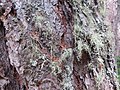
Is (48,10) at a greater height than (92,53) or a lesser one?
greater

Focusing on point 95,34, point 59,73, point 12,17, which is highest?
point 12,17

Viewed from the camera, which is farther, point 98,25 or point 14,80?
point 98,25

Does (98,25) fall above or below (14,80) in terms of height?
above

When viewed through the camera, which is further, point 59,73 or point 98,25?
point 98,25

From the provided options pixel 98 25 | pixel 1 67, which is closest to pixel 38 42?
pixel 1 67

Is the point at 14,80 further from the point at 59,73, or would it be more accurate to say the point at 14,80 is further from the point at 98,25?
the point at 98,25

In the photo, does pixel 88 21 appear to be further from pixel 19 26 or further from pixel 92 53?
pixel 19 26

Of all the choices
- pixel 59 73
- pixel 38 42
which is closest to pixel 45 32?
pixel 38 42

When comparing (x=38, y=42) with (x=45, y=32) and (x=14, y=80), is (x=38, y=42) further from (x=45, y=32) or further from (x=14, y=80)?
(x=14, y=80)
